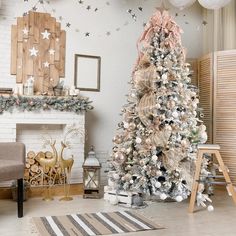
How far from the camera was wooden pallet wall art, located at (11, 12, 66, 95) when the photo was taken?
4.53m

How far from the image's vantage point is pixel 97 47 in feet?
16.4

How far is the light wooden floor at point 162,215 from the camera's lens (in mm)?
2946

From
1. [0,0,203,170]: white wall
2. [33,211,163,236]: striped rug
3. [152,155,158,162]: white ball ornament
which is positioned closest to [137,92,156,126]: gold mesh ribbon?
[152,155,158,162]: white ball ornament

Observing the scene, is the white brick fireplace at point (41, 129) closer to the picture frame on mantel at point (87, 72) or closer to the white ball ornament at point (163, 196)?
the picture frame on mantel at point (87, 72)

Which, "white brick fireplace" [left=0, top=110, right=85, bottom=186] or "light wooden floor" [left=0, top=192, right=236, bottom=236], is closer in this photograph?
"light wooden floor" [left=0, top=192, right=236, bottom=236]

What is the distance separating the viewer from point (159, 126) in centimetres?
384

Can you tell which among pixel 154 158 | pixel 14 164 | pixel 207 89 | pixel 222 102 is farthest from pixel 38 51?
pixel 222 102

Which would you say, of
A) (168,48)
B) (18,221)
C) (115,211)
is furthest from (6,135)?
(168,48)

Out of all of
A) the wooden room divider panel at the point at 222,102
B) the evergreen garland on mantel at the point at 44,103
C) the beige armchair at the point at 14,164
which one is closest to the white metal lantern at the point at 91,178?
the evergreen garland on mantel at the point at 44,103

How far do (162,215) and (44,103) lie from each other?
75.4 inches

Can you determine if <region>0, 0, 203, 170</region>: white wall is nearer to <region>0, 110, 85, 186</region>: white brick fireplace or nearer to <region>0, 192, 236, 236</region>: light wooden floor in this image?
<region>0, 110, 85, 186</region>: white brick fireplace

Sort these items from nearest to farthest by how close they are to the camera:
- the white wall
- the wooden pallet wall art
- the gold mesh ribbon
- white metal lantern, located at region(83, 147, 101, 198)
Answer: the gold mesh ribbon, white metal lantern, located at region(83, 147, 101, 198), the wooden pallet wall art, the white wall

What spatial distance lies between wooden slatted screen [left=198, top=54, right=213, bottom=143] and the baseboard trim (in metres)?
2.00

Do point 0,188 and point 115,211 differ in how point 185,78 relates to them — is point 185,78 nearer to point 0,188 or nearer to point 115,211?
point 115,211
